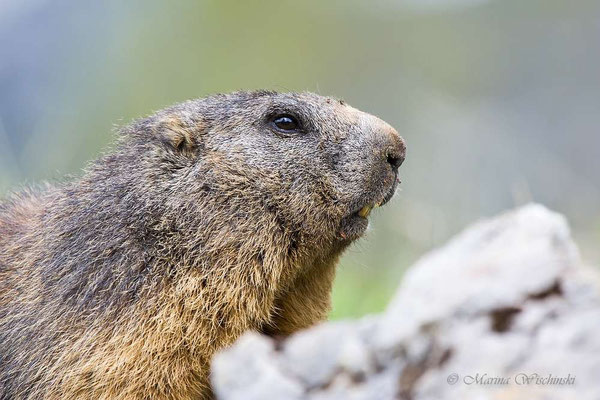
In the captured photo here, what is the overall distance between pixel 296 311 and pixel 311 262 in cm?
39

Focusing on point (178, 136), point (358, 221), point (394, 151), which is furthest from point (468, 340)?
point (178, 136)

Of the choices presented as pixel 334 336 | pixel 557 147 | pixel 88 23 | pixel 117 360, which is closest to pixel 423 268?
pixel 334 336

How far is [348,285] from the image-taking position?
8.51 metres

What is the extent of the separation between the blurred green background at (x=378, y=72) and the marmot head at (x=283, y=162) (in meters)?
7.44

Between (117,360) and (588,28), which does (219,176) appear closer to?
(117,360)

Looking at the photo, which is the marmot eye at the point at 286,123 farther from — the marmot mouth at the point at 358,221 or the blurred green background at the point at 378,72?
the blurred green background at the point at 378,72

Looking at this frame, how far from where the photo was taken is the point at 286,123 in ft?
17.7

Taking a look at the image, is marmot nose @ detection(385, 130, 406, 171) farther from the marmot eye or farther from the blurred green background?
the blurred green background

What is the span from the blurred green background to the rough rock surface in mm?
9468

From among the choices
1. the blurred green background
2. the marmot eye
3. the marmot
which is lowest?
the blurred green background

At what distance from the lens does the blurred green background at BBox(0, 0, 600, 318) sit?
53.4 feet

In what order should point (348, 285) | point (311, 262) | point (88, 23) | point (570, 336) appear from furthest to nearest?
1. point (88, 23)
2. point (348, 285)
3. point (311, 262)
4. point (570, 336)

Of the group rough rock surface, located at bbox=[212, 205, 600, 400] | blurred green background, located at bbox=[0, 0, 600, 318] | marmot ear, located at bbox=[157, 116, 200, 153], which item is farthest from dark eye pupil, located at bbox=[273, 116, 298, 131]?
blurred green background, located at bbox=[0, 0, 600, 318]

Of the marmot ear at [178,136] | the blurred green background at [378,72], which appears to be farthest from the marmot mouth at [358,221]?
the blurred green background at [378,72]
